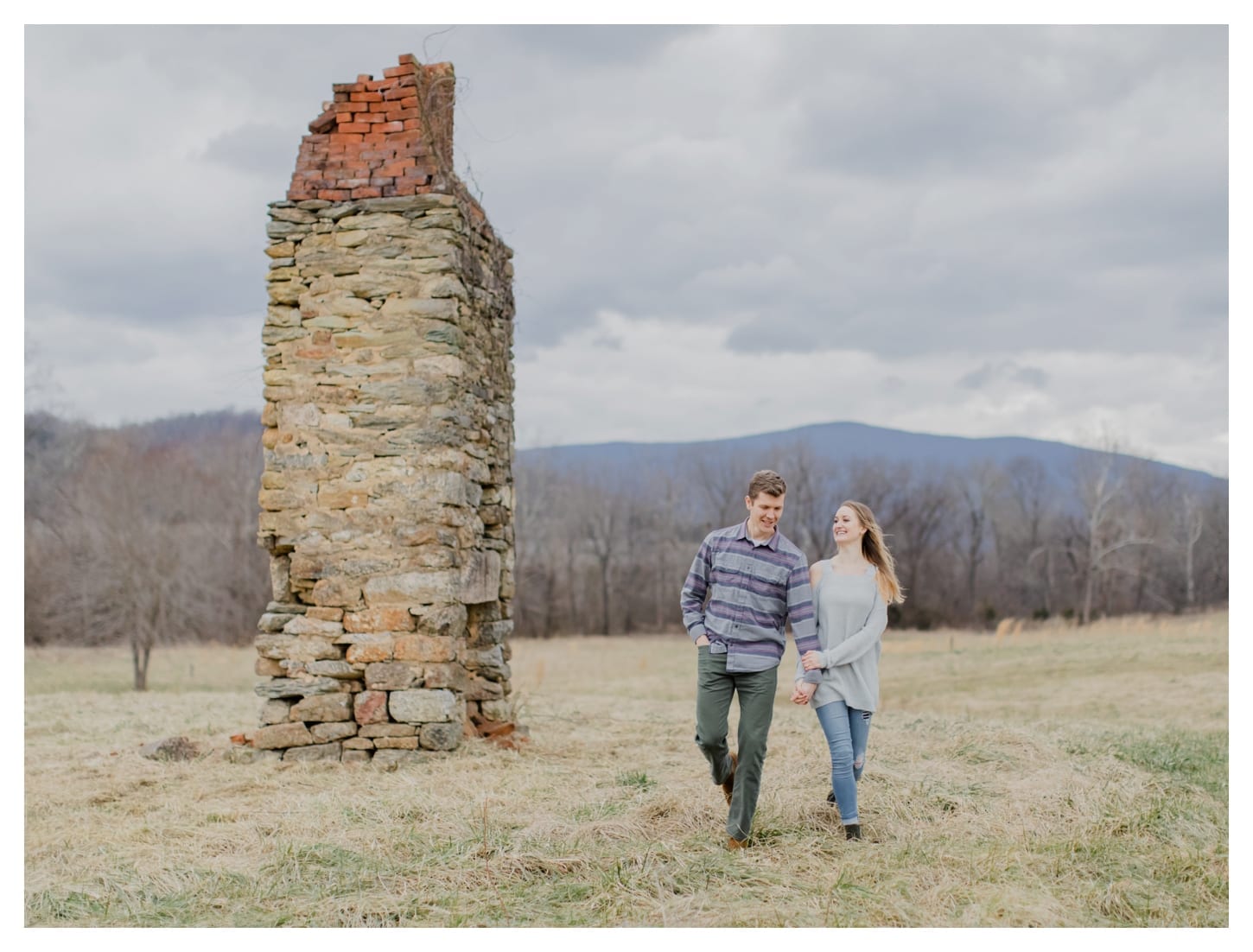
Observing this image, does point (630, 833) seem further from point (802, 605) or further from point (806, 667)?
point (802, 605)

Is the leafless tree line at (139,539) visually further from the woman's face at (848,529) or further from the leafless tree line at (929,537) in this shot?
the woman's face at (848,529)

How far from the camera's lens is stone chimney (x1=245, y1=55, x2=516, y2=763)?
29.3 feet

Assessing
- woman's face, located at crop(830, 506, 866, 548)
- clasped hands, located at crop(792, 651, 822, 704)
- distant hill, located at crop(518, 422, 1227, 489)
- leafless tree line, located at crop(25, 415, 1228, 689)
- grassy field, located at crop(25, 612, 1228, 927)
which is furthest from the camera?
distant hill, located at crop(518, 422, 1227, 489)

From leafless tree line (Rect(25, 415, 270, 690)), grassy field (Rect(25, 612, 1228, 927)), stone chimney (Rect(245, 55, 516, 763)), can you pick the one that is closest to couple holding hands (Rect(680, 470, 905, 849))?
grassy field (Rect(25, 612, 1228, 927))

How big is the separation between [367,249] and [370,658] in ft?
11.6

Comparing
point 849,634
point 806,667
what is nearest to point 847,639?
point 849,634

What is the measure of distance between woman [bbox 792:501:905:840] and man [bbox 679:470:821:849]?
0.34ft

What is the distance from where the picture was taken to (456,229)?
9.28m

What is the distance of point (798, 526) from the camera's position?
162 ft

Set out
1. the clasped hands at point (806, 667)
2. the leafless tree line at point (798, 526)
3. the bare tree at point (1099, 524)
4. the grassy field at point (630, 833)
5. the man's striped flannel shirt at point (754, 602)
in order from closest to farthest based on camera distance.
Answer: the grassy field at point (630, 833), the man's striped flannel shirt at point (754, 602), the clasped hands at point (806, 667), the leafless tree line at point (798, 526), the bare tree at point (1099, 524)

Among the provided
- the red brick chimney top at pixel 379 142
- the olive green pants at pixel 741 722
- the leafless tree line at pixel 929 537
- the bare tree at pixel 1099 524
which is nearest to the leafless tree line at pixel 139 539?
the leafless tree line at pixel 929 537

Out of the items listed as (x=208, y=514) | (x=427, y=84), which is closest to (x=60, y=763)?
(x=427, y=84)

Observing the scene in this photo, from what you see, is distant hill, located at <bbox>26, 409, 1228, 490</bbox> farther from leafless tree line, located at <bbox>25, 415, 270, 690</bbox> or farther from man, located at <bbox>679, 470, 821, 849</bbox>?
man, located at <bbox>679, 470, 821, 849</bbox>

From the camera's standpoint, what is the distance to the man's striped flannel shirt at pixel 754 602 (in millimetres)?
5895
